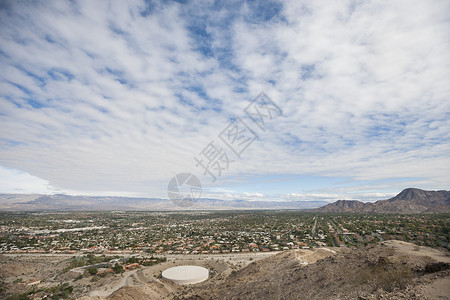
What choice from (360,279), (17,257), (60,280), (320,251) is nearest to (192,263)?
(60,280)

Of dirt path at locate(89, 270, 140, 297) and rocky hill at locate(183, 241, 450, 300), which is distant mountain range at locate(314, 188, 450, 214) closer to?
rocky hill at locate(183, 241, 450, 300)

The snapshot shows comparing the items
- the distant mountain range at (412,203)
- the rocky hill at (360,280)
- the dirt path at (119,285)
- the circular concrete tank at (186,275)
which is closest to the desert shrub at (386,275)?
the rocky hill at (360,280)

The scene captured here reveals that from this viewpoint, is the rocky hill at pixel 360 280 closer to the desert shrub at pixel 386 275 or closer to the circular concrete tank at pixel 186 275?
the desert shrub at pixel 386 275

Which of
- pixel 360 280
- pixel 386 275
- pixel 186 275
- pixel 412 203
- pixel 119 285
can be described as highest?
pixel 412 203

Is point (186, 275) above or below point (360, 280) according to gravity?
below

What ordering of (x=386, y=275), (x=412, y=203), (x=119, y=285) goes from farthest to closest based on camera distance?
(x=412, y=203), (x=119, y=285), (x=386, y=275)

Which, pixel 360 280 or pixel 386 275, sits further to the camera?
pixel 360 280

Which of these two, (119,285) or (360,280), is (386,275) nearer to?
(360,280)

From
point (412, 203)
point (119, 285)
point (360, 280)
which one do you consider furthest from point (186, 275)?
point (412, 203)
